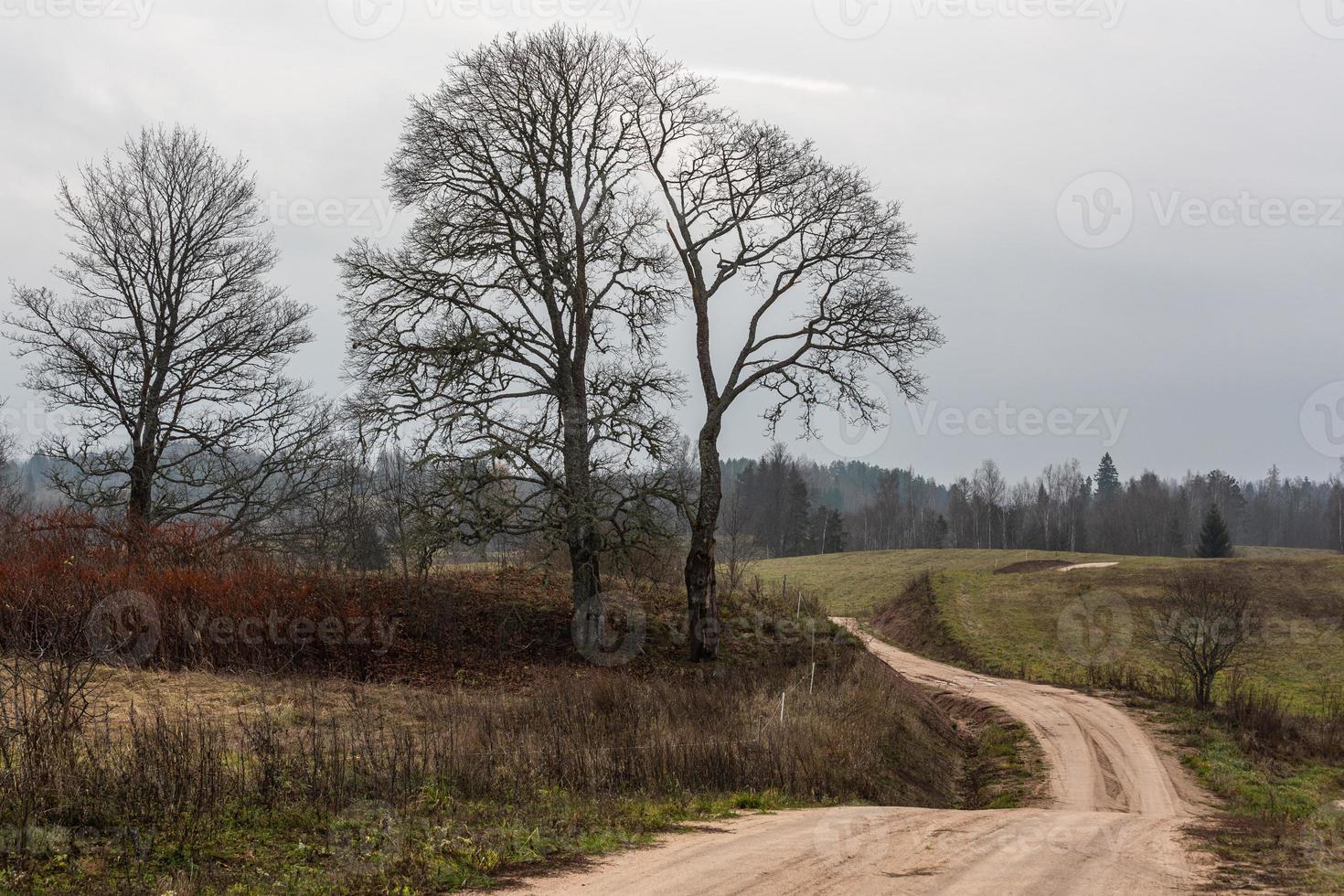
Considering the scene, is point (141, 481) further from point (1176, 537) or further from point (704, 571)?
point (1176, 537)

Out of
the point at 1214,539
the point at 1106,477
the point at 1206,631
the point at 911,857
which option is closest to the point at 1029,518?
the point at 1106,477

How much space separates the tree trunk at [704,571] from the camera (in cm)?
2188

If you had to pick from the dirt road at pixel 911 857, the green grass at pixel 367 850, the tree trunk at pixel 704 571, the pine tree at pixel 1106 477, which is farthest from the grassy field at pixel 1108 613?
the pine tree at pixel 1106 477

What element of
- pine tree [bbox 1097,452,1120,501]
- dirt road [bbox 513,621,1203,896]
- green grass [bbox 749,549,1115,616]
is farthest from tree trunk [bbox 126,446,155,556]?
pine tree [bbox 1097,452,1120,501]

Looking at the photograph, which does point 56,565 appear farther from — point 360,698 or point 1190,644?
point 1190,644

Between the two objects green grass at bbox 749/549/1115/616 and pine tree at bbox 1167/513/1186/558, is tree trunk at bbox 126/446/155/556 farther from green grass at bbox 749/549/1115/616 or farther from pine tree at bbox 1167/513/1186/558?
pine tree at bbox 1167/513/1186/558

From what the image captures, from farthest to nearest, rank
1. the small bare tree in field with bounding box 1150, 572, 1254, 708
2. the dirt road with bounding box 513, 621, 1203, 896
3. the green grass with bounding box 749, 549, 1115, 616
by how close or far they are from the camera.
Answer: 1. the green grass with bounding box 749, 549, 1115, 616
2. the small bare tree in field with bounding box 1150, 572, 1254, 708
3. the dirt road with bounding box 513, 621, 1203, 896

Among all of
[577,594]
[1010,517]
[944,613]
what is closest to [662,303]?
[577,594]

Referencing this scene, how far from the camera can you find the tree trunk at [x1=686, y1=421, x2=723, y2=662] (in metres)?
21.9

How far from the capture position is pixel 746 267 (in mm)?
22906

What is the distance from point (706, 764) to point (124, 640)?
32.7ft

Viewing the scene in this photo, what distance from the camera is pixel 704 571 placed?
72.5 ft

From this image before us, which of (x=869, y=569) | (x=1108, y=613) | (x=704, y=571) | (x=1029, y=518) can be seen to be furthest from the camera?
(x=1029, y=518)

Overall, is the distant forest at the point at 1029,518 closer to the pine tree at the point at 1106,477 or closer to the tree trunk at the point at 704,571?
the pine tree at the point at 1106,477
